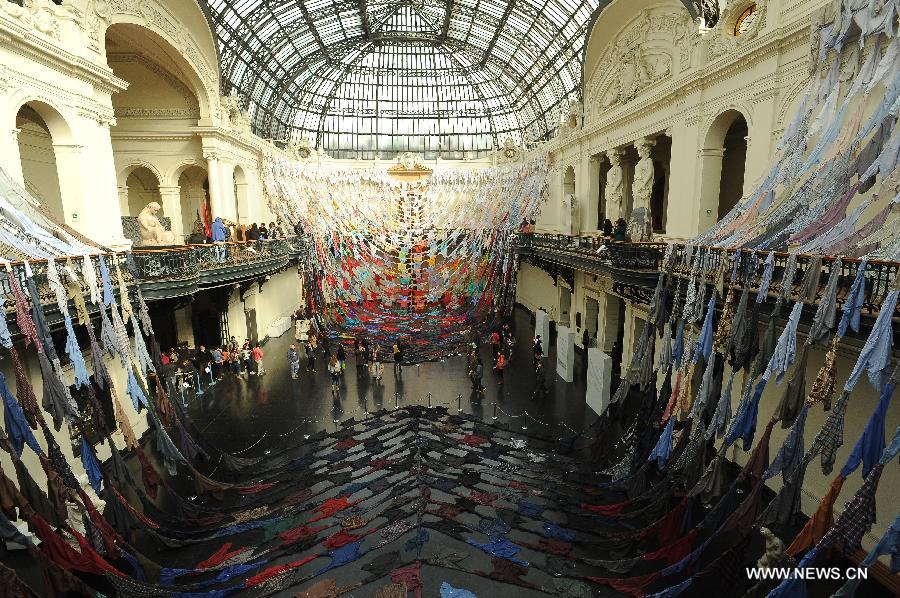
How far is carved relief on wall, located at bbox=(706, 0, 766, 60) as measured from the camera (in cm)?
1051

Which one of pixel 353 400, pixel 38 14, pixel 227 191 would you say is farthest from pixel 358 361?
pixel 38 14

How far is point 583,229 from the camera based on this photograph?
72.5 feet

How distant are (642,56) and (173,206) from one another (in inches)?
773

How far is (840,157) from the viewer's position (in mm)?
6637

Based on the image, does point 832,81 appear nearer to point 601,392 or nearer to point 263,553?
point 601,392

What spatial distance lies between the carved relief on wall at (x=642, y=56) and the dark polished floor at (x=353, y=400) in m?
10.3

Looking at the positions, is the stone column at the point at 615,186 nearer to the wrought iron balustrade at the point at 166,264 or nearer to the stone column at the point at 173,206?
the wrought iron balustrade at the point at 166,264

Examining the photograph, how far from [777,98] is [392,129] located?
34209 mm

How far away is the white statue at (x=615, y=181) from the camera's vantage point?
18.4m

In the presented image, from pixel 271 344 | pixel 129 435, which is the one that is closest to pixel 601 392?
pixel 129 435

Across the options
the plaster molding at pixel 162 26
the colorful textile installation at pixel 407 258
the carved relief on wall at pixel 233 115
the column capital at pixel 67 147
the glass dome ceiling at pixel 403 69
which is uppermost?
the glass dome ceiling at pixel 403 69

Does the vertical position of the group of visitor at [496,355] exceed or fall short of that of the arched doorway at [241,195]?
it falls short

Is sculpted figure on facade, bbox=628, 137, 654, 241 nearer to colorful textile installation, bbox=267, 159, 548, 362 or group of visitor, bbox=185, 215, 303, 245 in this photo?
colorful textile installation, bbox=267, 159, 548, 362

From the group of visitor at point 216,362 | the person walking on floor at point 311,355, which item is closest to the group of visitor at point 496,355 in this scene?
the person walking on floor at point 311,355
